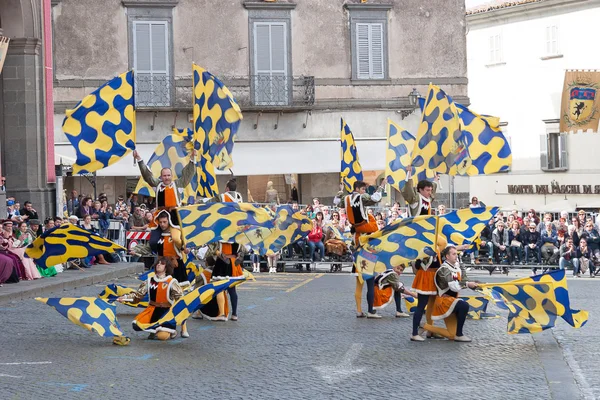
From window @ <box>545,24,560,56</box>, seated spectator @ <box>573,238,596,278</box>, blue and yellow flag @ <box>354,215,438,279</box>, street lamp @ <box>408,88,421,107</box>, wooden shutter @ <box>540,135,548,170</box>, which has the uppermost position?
window @ <box>545,24,560,56</box>

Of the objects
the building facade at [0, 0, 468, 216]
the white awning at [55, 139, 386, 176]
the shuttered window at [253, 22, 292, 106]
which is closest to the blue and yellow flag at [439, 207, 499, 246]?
the building facade at [0, 0, 468, 216]

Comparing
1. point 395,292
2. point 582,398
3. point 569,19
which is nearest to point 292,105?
point 569,19

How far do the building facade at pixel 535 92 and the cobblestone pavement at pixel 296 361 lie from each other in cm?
3178

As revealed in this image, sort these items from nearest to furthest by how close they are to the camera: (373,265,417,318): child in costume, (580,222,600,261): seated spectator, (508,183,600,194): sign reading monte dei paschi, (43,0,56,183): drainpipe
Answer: (373,265,417,318): child in costume < (580,222,600,261): seated spectator < (43,0,56,183): drainpipe < (508,183,600,194): sign reading monte dei paschi

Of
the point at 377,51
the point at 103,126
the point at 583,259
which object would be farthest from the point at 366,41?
the point at 103,126

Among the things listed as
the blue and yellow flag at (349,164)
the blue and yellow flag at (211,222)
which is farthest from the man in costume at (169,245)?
the blue and yellow flag at (349,164)

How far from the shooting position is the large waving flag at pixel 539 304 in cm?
1277

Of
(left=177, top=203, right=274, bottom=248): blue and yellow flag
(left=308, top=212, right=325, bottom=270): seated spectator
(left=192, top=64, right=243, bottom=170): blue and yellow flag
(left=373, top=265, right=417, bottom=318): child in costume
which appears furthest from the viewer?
(left=308, top=212, right=325, bottom=270): seated spectator

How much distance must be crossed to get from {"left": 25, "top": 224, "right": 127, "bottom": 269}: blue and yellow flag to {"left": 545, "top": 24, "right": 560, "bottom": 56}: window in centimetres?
3552

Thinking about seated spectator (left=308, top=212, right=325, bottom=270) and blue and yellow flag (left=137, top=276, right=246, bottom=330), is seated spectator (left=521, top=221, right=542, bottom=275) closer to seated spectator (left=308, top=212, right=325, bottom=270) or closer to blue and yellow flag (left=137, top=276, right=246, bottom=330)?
seated spectator (left=308, top=212, right=325, bottom=270)

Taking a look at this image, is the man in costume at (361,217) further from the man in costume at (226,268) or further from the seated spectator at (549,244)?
the seated spectator at (549,244)

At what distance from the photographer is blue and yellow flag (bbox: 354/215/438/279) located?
42.3 ft

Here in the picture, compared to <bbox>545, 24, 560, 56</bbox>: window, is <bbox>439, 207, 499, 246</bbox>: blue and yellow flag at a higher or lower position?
lower

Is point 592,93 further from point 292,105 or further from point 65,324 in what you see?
point 65,324
